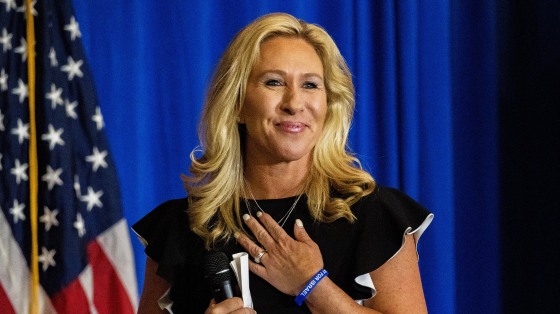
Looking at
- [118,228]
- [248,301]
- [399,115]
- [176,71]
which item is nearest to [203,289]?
[248,301]

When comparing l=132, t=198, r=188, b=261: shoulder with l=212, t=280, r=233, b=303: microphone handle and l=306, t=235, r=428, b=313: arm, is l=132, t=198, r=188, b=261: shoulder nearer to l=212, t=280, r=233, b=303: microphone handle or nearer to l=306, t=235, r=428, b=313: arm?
l=212, t=280, r=233, b=303: microphone handle

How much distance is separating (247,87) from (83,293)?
1262 mm

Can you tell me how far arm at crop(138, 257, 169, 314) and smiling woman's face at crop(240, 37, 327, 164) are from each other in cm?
42

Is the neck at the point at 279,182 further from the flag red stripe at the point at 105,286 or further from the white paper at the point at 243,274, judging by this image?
the flag red stripe at the point at 105,286

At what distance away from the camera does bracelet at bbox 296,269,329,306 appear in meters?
1.91

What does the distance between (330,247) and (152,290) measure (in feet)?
1.75

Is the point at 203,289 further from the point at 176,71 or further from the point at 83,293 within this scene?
the point at 176,71

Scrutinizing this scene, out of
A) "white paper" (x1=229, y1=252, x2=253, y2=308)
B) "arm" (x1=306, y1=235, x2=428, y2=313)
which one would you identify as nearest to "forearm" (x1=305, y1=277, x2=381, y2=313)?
"arm" (x1=306, y1=235, x2=428, y2=313)

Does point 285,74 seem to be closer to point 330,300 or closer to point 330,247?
point 330,247

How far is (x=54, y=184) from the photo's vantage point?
3070 mm

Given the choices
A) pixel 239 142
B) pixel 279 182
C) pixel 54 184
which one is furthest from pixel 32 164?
pixel 279 182

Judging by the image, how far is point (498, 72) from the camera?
3.51m

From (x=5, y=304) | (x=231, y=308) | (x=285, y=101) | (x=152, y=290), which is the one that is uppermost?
(x=285, y=101)

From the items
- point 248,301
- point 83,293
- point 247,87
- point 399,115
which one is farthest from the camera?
point 399,115
